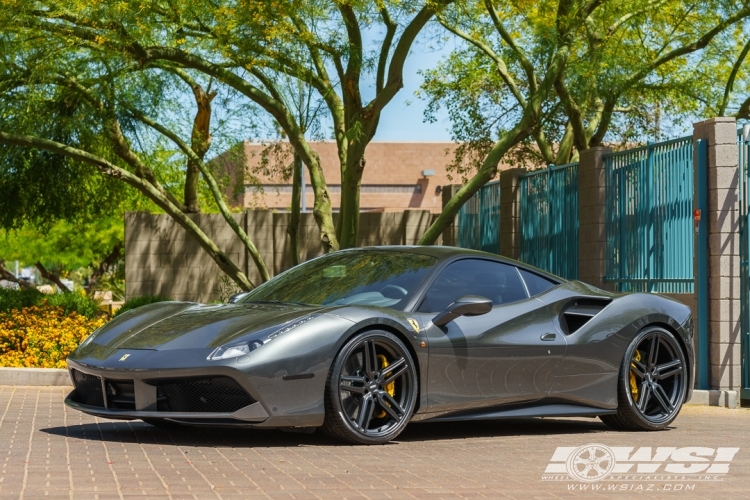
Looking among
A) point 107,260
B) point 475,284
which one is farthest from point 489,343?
point 107,260

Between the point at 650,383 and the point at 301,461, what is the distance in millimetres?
3353

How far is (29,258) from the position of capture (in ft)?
131

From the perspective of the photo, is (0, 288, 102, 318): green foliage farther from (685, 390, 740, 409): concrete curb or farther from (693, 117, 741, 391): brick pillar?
(693, 117, 741, 391): brick pillar

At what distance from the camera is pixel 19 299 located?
16547 millimetres

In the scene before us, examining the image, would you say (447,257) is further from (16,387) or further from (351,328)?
(16,387)

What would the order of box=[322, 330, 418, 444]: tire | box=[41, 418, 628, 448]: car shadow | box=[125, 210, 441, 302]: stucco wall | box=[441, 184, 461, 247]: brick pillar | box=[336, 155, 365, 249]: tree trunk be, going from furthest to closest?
box=[125, 210, 441, 302]: stucco wall → box=[441, 184, 461, 247]: brick pillar → box=[336, 155, 365, 249]: tree trunk → box=[41, 418, 628, 448]: car shadow → box=[322, 330, 418, 444]: tire

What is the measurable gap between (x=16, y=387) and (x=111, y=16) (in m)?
5.15

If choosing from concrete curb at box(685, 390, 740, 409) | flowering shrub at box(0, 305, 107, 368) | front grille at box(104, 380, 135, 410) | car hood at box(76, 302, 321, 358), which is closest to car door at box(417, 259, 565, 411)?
car hood at box(76, 302, 321, 358)

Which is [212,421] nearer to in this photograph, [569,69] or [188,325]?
[188,325]

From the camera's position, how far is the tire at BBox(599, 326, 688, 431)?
27.5ft

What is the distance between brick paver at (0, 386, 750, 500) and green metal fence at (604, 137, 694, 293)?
129 inches

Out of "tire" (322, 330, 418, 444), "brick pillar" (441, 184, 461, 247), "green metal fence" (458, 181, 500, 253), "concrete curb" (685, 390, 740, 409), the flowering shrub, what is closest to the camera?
"tire" (322, 330, 418, 444)

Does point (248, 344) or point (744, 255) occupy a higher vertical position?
point (744, 255)

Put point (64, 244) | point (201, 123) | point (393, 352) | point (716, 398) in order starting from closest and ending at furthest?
point (393, 352)
point (716, 398)
point (201, 123)
point (64, 244)
